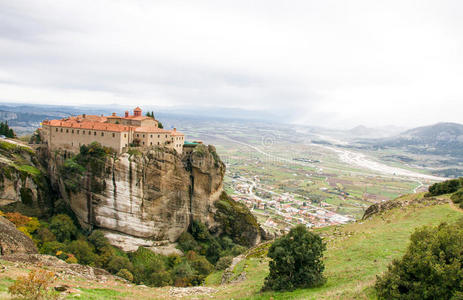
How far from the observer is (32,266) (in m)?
20.3

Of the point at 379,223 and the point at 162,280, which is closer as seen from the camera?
the point at 379,223

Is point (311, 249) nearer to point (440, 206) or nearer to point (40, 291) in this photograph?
point (40, 291)

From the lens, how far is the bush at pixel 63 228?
42591mm

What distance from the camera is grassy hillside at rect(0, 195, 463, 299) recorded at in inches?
646

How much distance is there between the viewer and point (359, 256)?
2205cm

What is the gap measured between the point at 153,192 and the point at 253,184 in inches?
3348

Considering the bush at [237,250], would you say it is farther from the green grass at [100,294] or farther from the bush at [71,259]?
the green grass at [100,294]

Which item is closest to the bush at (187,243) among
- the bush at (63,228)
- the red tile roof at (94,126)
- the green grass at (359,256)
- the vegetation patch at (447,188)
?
the bush at (63,228)

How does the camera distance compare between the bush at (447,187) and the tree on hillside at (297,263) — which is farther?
the bush at (447,187)

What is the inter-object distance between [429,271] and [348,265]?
9186 millimetres

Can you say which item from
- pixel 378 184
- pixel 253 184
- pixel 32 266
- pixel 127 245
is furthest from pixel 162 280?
pixel 378 184

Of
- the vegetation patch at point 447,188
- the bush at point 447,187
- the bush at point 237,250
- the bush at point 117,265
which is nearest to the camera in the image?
the vegetation patch at point 447,188

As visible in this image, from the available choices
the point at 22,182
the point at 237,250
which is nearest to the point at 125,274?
the point at 237,250

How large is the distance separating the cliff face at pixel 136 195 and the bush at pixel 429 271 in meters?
40.6
